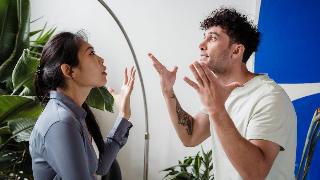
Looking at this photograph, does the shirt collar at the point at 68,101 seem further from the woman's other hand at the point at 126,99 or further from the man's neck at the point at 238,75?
the man's neck at the point at 238,75

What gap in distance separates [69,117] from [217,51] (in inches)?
31.8

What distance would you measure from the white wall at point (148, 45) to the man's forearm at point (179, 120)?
43.1 inches

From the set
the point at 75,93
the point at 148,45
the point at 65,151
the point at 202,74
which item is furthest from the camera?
the point at 148,45

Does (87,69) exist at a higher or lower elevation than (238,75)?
lower

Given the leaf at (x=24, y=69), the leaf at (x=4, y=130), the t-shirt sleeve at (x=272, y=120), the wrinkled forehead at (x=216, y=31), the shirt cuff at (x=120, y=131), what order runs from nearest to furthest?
the t-shirt sleeve at (x=272, y=120) → the shirt cuff at (x=120, y=131) → the wrinkled forehead at (x=216, y=31) → the leaf at (x=24, y=69) → the leaf at (x=4, y=130)

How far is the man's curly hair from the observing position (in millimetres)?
1715

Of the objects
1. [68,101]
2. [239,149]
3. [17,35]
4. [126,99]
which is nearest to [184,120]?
[126,99]

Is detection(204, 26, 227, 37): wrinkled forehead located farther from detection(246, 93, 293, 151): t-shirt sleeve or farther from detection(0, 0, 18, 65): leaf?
detection(0, 0, 18, 65): leaf

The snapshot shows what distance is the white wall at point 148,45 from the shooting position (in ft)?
9.41

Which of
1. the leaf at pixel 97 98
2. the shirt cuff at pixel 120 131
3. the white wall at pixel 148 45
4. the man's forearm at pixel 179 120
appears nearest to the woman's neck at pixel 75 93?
the shirt cuff at pixel 120 131

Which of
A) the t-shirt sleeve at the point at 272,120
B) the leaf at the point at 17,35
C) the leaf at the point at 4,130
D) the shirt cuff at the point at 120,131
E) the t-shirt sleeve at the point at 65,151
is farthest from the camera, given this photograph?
the leaf at the point at 17,35

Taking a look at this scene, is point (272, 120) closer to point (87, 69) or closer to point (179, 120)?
point (179, 120)

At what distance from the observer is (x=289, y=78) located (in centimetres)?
246

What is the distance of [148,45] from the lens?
2975 mm
